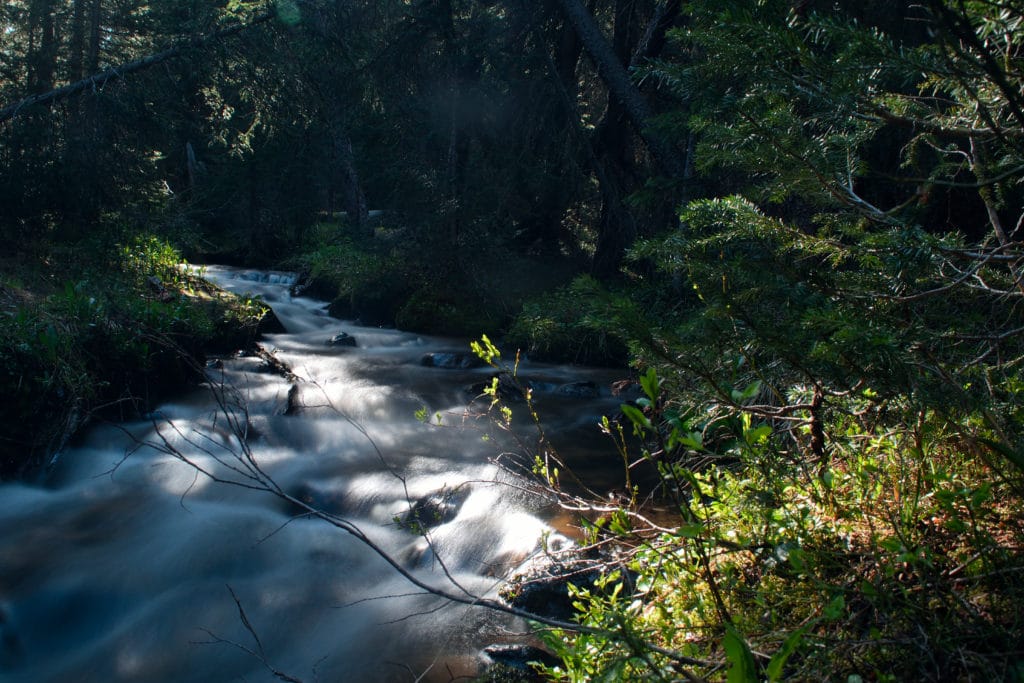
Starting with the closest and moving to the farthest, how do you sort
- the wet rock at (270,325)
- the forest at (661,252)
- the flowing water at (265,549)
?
the forest at (661,252)
the flowing water at (265,549)
the wet rock at (270,325)

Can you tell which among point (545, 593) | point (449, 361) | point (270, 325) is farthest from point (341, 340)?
point (545, 593)

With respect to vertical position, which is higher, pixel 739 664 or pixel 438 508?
pixel 739 664

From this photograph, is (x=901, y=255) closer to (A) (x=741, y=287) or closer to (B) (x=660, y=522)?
(A) (x=741, y=287)

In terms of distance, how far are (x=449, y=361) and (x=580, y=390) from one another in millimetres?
2504

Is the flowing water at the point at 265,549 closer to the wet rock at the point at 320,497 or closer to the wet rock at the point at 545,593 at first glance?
the wet rock at the point at 320,497

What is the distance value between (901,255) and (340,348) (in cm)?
1065

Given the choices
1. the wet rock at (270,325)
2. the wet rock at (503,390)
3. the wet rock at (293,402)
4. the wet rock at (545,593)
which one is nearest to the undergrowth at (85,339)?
the wet rock at (270,325)

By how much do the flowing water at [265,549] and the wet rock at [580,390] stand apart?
1.01m

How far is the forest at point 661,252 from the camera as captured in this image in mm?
2264

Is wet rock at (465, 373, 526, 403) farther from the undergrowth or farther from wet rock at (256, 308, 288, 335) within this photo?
wet rock at (256, 308, 288, 335)

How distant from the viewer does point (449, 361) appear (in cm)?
1133

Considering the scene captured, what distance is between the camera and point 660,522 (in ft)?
16.5

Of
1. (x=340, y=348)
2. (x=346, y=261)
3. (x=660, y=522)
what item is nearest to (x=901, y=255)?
(x=660, y=522)

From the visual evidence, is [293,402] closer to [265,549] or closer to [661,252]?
[265,549]
